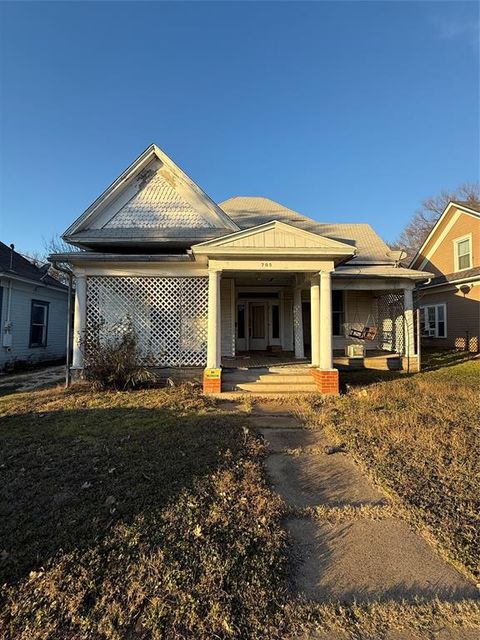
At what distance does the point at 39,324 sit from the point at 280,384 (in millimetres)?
11274

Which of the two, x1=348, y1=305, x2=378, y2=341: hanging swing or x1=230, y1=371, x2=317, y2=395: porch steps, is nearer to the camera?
x1=230, y1=371, x2=317, y2=395: porch steps

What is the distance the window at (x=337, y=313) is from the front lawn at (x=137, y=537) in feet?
34.2

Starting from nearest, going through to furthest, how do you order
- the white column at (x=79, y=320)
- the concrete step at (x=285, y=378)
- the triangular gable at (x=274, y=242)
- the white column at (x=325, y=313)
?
the triangular gable at (x=274, y=242) < the white column at (x=325, y=313) < the concrete step at (x=285, y=378) < the white column at (x=79, y=320)

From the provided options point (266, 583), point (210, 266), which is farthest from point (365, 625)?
point (210, 266)

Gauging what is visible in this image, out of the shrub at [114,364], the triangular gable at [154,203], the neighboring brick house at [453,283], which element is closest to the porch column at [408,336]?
the neighboring brick house at [453,283]

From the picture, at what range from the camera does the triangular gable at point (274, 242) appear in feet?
27.5

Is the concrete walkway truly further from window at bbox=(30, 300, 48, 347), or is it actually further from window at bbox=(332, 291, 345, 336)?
window at bbox=(30, 300, 48, 347)

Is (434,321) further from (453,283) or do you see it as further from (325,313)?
(325,313)

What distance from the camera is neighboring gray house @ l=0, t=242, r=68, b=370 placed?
12.9 m

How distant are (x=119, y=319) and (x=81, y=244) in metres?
3.19

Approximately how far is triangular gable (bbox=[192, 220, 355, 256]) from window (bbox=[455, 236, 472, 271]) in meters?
12.3

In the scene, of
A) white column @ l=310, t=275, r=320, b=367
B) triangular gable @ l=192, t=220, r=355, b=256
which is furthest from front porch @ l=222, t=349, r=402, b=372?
triangular gable @ l=192, t=220, r=355, b=256

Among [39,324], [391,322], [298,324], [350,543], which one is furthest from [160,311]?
[391,322]

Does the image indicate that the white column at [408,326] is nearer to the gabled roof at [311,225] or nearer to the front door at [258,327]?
the gabled roof at [311,225]
